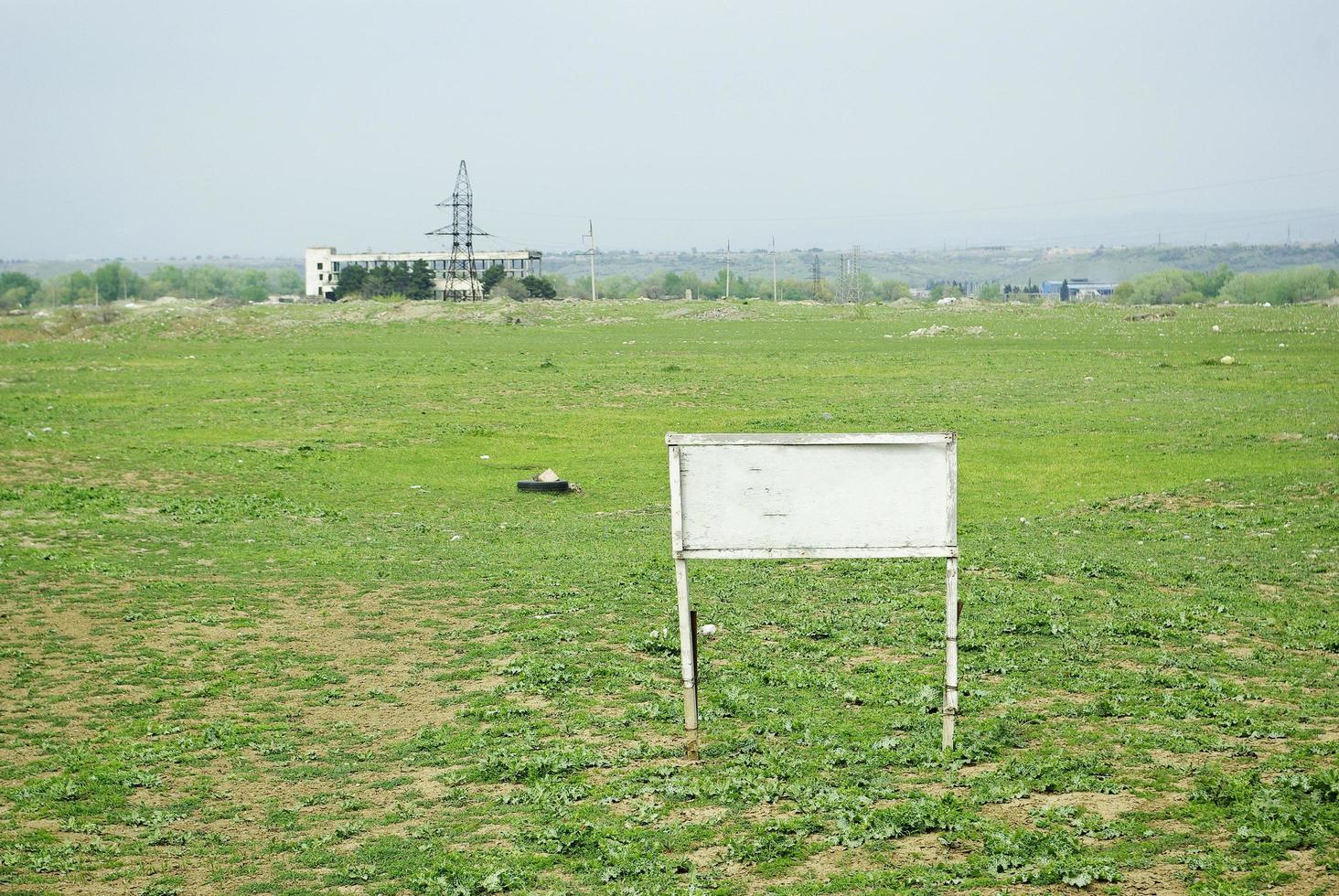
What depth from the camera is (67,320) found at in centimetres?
7788

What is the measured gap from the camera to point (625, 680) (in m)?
9.89

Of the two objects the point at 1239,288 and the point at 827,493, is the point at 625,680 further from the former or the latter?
the point at 1239,288

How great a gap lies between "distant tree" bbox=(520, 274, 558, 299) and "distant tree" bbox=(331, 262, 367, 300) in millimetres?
15331

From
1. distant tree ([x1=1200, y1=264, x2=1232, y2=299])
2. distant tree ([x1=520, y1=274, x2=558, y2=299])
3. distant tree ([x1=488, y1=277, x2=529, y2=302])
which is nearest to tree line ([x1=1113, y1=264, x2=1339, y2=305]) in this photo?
distant tree ([x1=1200, y1=264, x2=1232, y2=299])

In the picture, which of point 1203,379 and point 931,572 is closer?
point 931,572

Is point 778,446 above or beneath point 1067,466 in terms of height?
above

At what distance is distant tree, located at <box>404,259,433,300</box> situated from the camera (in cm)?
12231

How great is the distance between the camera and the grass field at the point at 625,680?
6480mm

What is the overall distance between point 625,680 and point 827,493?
125 inches

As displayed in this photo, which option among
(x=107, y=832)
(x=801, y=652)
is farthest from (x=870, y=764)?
(x=107, y=832)

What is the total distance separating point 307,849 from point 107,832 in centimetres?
129

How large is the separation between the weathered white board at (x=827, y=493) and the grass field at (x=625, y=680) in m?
1.30

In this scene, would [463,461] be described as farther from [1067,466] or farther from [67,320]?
[67,320]

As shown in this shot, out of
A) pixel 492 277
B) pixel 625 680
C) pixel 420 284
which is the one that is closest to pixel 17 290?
pixel 420 284
